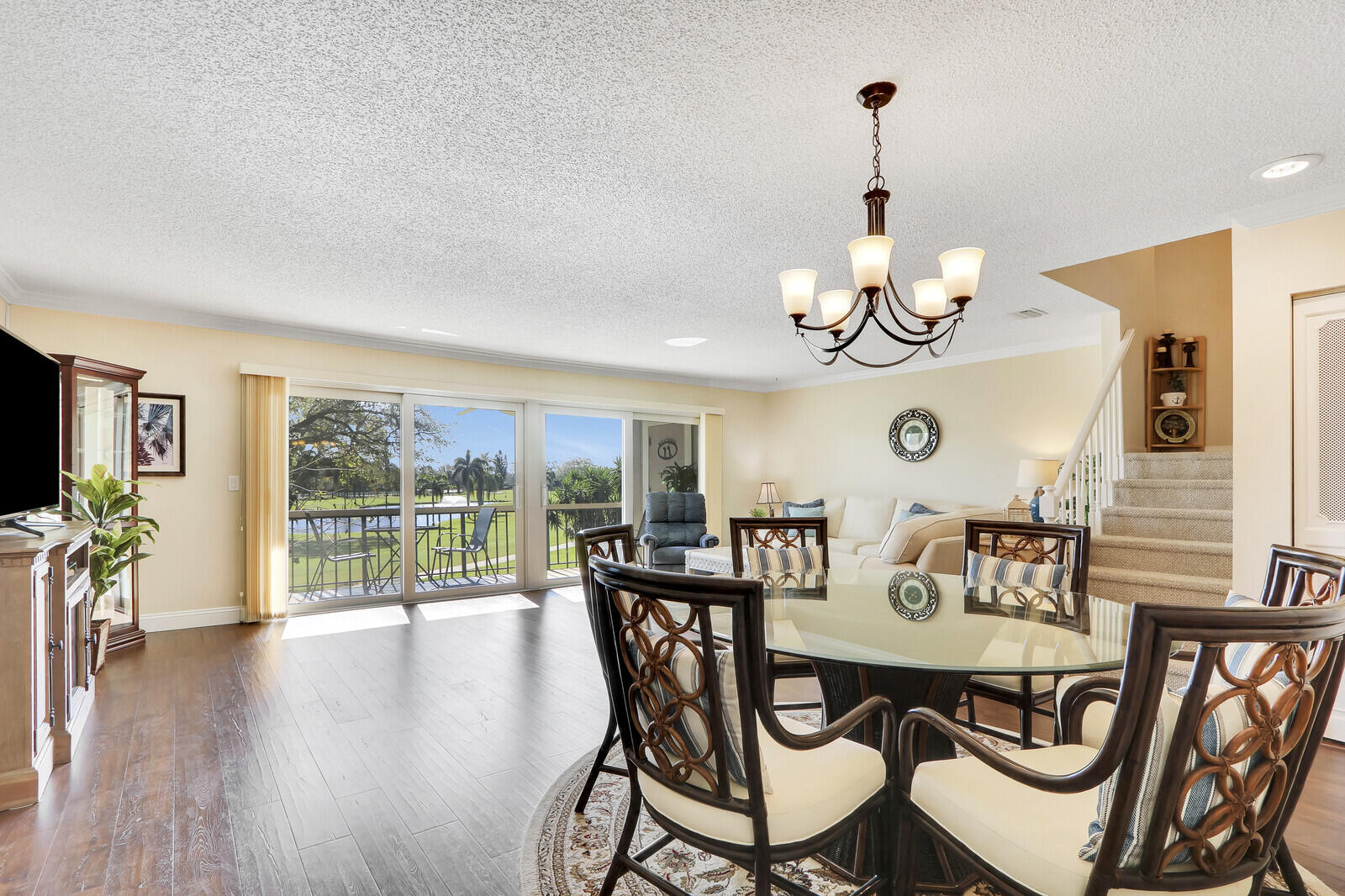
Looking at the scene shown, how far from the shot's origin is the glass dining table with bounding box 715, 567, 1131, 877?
→ 1.53m

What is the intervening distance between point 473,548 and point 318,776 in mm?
3812

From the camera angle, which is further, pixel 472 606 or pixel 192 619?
pixel 472 606

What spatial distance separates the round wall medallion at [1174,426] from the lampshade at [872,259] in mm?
4370

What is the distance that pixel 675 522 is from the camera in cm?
677

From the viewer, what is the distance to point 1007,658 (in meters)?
1.54

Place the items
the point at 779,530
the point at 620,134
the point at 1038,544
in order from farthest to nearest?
1. the point at 779,530
2. the point at 1038,544
3. the point at 620,134

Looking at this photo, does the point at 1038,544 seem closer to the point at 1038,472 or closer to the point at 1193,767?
the point at 1193,767

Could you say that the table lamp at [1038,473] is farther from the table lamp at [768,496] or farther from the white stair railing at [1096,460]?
the table lamp at [768,496]

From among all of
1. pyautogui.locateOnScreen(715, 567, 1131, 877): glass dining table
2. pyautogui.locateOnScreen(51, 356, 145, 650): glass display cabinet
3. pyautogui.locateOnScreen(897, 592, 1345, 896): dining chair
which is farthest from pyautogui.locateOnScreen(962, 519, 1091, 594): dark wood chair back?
pyautogui.locateOnScreen(51, 356, 145, 650): glass display cabinet

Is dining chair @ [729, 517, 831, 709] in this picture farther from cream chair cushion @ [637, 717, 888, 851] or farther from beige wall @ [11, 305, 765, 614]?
beige wall @ [11, 305, 765, 614]

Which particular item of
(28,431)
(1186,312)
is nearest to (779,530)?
(28,431)

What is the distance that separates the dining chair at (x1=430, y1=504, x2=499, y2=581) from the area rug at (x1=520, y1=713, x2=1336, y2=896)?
415 cm

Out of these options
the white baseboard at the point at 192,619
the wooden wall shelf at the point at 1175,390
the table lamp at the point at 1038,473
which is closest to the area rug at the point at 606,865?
the table lamp at the point at 1038,473

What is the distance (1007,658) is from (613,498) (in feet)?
19.0
